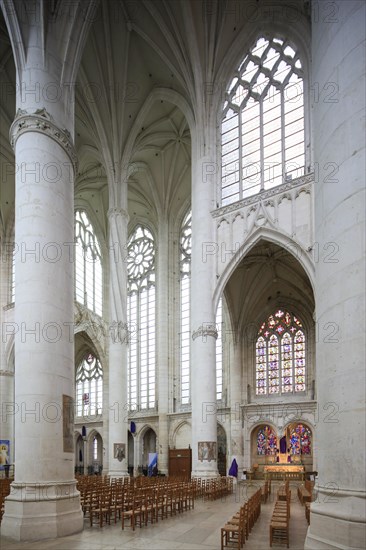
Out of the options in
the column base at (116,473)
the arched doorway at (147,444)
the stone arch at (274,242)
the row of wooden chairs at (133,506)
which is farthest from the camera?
the arched doorway at (147,444)

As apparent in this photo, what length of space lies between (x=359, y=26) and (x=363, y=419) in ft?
17.4

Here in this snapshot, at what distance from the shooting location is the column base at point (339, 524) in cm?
618

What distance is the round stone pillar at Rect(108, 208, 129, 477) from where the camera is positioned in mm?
28312

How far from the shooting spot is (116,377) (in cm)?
2919

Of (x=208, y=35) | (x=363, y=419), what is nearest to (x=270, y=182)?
(x=208, y=35)

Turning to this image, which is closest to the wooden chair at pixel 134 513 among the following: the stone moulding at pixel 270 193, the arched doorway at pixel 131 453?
the stone moulding at pixel 270 193

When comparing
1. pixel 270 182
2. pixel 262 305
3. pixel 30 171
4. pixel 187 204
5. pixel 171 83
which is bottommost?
pixel 262 305

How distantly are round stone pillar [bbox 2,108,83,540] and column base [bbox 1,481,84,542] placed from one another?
21 mm

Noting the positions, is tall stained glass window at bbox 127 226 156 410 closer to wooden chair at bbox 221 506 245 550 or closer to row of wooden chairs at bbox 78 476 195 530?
row of wooden chairs at bbox 78 476 195 530

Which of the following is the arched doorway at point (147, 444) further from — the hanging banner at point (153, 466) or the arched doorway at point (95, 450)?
the arched doorway at point (95, 450)

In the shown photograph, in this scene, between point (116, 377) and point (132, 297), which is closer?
point (116, 377)

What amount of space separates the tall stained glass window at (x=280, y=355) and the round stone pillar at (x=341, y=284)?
27606 mm

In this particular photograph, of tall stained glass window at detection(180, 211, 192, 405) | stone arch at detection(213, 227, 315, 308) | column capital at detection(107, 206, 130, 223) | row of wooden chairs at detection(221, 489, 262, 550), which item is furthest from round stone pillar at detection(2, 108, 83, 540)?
tall stained glass window at detection(180, 211, 192, 405)

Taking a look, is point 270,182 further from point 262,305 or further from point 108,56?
point 262,305
